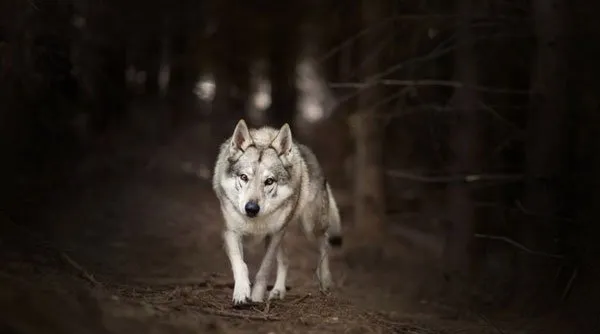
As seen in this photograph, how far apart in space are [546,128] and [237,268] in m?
5.03

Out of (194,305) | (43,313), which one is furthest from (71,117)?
(43,313)

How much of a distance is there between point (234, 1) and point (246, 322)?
2042cm

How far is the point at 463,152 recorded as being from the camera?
12867mm

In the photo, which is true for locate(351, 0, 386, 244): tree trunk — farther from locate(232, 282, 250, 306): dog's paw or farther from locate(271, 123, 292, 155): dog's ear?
locate(232, 282, 250, 306): dog's paw

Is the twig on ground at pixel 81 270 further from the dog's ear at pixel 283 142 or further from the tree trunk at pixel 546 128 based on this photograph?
the tree trunk at pixel 546 128

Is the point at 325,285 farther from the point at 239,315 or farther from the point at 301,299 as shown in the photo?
the point at 239,315

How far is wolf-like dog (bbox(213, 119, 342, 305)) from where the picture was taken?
29.9ft

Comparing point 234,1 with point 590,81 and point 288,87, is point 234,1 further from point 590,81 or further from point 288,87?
point 590,81

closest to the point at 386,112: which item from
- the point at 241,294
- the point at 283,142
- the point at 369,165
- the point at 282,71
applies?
the point at 369,165

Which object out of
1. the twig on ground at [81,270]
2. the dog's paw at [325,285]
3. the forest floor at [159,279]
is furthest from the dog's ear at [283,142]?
the twig on ground at [81,270]

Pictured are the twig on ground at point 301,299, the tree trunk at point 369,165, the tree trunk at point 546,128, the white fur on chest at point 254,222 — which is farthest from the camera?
the tree trunk at point 369,165

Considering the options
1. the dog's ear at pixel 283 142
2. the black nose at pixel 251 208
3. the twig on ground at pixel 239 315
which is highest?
the dog's ear at pixel 283 142

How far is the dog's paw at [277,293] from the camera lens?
955cm

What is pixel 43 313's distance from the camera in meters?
5.75
